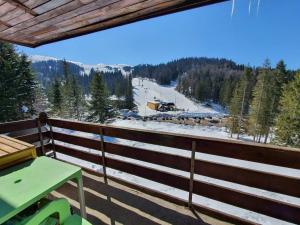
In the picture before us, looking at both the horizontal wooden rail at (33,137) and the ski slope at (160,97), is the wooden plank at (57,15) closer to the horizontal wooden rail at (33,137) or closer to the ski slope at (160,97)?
the horizontal wooden rail at (33,137)

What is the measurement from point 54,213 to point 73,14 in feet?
6.14

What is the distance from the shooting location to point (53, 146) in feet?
13.1

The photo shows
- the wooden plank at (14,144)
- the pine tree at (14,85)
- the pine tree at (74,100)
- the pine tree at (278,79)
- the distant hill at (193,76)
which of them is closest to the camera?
the wooden plank at (14,144)

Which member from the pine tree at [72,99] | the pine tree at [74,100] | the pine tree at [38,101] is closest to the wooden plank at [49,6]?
the pine tree at [38,101]

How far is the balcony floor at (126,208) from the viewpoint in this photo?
7.55ft

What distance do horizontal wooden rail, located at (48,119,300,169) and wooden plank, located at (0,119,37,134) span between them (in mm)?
1420

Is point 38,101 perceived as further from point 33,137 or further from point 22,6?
point 22,6

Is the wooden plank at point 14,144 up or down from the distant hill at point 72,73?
down

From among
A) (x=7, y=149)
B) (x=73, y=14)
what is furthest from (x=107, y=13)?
(x=7, y=149)

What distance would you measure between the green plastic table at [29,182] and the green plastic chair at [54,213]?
0.55ft

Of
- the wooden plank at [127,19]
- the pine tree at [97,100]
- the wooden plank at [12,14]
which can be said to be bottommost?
the pine tree at [97,100]

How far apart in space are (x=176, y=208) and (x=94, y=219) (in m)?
1.03

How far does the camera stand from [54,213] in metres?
1.20

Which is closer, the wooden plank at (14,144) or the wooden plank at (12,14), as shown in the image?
the wooden plank at (14,144)
